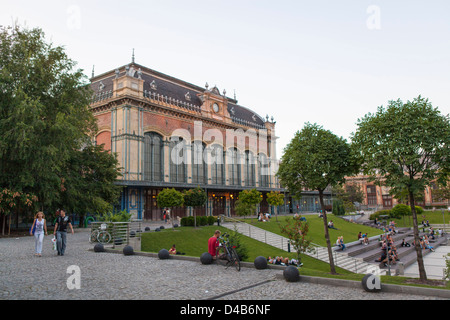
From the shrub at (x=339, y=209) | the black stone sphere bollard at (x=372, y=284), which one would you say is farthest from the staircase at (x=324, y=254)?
the shrub at (x=339, y=209)

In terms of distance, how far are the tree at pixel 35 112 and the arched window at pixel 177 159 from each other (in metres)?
14.2

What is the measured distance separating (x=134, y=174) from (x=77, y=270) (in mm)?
23930

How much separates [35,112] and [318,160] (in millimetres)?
16682

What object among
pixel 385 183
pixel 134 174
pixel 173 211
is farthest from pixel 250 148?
pixel 385 183

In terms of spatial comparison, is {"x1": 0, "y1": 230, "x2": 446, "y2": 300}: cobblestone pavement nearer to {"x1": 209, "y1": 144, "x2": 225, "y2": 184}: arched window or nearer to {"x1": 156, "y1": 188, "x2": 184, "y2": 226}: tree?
{"x1": 156, "y1": 188, "x2": 184, "y2": 226}: tree

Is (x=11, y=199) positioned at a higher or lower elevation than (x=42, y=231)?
higher

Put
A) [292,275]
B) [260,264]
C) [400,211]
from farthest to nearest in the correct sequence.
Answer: [400,211] → [260,264] → [292,275]

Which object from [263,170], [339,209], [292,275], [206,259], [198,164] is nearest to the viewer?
[292,275]

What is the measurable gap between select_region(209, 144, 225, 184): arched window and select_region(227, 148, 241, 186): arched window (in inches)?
55.2

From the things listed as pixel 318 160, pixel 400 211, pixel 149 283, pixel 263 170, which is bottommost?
pixel 400 211

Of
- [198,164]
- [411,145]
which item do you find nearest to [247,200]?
[198,164]

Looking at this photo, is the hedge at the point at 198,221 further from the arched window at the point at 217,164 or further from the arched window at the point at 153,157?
the arched window at the point at 217,164

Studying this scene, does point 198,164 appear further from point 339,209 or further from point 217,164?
point 339,209

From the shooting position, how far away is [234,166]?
1848 inches
